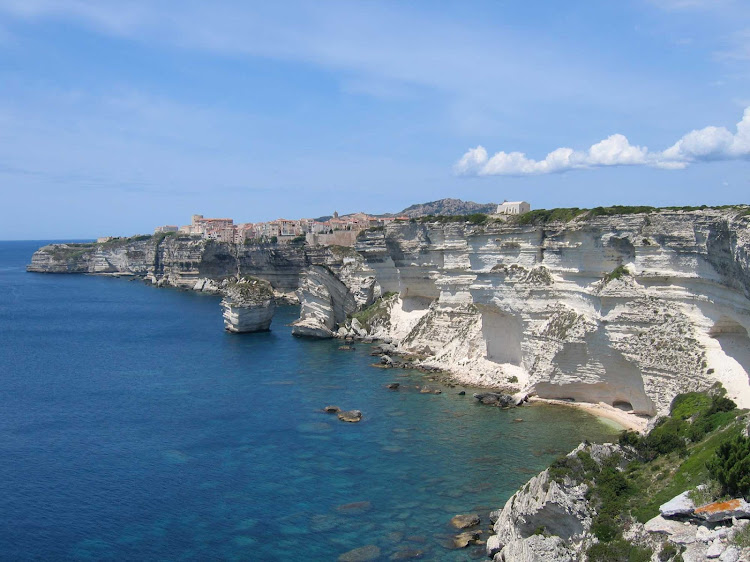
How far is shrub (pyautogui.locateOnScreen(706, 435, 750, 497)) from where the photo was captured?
17.4m

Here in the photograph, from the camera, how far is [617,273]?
35531mm

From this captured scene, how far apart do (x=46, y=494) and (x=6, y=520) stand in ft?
7.93

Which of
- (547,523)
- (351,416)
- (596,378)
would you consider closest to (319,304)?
(351,416)

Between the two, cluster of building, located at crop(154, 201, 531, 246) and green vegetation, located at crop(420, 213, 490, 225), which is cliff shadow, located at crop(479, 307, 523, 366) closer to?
green vegetation, located at crop(420, 213, 490, 225)

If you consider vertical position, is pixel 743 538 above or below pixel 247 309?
below

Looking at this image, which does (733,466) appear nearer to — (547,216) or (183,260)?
(547,216)

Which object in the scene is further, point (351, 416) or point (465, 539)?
point (351, 416)

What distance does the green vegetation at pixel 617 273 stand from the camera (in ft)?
116

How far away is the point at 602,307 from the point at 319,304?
37718 millimetres

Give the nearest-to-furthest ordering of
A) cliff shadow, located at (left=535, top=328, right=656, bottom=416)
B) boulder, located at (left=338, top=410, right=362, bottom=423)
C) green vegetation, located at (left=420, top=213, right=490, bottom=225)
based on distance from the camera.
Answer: cliff shadow, located at (left=535, top=328, right=656, bottom=416) < boulder, located at (left=338, top=410, right=362, bottom=423) < green vegetation, located at (left=420, top=213, right=490, bottom=225)

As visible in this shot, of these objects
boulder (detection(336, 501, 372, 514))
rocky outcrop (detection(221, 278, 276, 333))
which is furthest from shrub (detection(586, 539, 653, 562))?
rocky outcrop (detection(221, 278, 276, 333))

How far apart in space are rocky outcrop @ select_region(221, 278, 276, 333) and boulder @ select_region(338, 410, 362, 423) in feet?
109

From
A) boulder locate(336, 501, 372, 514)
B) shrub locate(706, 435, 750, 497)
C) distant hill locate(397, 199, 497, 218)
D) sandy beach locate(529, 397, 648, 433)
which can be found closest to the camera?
shrub locate(706, 435, 750, 497)

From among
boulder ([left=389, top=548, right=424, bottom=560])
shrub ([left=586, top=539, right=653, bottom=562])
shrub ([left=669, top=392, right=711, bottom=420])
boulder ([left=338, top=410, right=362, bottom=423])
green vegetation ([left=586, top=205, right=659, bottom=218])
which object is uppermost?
green vegetation ([left=586, top=205, right=659, bottom=218])
